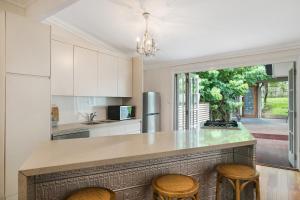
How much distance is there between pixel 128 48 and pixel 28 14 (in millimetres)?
2158

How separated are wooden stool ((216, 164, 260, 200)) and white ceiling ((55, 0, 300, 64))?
2085mm

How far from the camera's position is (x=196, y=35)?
12.4ft

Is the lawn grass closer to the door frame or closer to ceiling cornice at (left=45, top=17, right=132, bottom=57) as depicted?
the door frame

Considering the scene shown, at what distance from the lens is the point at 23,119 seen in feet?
8.29

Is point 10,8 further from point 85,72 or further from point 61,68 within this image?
point 85,72

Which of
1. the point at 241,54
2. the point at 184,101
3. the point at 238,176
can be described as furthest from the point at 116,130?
the point at 241,54

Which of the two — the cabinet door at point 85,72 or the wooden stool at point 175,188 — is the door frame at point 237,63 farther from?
the wooden stool at point 175,188

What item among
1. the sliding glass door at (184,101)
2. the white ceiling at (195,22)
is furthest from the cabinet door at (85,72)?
the sliding glass door at (184,101)

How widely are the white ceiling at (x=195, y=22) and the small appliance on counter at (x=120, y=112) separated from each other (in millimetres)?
1407

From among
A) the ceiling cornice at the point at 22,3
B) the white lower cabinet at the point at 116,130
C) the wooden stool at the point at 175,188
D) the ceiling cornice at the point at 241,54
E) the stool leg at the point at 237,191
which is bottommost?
the stool leg at the point at 237,191

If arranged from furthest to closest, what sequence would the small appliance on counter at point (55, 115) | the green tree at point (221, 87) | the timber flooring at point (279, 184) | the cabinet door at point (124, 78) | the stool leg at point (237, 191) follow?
1. the green tree at point (221, 87)
2. the cabinet door at point (124, 78)
3. the small appliance on counter at point (55, 115)
4. the timber flooring at point (279, 184)
5. the stool leg at point (237, 191)

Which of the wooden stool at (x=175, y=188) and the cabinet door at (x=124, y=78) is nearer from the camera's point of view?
the wooden stool at (x=175, y=188)

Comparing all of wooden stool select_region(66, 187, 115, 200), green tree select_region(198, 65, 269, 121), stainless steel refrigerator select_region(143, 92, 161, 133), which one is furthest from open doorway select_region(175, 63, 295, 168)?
wooden stool select_region(66, 187, 115, 200)

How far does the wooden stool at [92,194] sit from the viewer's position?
1309 mm
